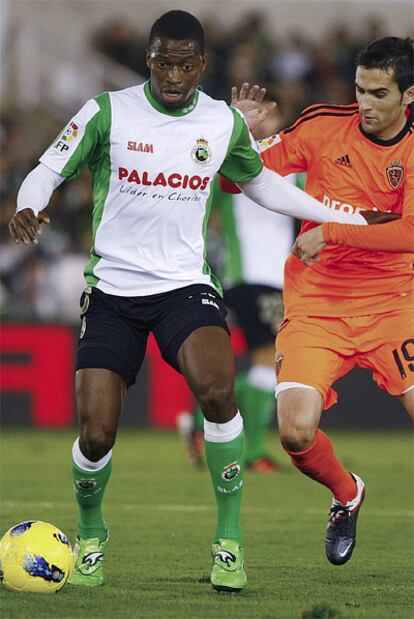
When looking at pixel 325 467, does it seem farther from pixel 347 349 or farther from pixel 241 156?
pixel 241 156

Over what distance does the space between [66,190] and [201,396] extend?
11.3m

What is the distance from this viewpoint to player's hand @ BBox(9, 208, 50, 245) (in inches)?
221

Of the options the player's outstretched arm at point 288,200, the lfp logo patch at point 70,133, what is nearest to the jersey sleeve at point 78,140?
the lfp logo patch at point 70,133

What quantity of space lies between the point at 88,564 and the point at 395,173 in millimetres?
2426

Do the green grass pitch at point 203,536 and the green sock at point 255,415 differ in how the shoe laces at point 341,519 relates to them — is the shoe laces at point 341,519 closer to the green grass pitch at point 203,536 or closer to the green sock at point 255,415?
the green grass pitch at point 203,536

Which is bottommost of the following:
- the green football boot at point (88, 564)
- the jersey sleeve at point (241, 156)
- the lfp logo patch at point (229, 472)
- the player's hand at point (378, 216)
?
the green football boot at point (88, 564)

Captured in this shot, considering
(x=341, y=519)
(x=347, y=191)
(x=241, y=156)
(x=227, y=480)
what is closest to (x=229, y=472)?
(x=227, y=480)

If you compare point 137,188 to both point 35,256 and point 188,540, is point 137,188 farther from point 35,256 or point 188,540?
point 35,256

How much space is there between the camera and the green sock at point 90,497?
232 inches

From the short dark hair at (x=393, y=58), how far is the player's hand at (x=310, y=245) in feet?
2.87

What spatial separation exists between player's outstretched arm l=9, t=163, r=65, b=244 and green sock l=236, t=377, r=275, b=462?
16.2 ft

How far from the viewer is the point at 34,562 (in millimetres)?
5488

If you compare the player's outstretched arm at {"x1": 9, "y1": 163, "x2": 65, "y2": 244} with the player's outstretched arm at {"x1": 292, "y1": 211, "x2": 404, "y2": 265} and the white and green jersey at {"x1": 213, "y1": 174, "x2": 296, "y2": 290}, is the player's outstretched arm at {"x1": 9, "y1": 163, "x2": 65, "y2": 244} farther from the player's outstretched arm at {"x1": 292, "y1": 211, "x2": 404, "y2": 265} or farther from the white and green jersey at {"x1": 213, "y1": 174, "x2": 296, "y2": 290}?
the white and green jersey at {"x1": 213, "y1": 174, "x2": 296, "y2": 290}

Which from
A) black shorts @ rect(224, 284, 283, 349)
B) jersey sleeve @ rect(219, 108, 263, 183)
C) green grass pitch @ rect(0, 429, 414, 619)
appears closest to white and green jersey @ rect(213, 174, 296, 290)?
black shorts @ rect(224, 284, 283, 349)
